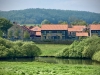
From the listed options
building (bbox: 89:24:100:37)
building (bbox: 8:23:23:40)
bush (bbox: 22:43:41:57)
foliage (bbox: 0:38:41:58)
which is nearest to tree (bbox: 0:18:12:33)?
building (bbox: 8:23:23:40)

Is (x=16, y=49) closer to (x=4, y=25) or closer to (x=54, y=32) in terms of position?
(x=54, y=32)

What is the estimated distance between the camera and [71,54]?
185 feet

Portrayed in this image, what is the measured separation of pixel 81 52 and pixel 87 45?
2008 mm

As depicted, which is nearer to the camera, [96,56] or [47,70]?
[47,70]

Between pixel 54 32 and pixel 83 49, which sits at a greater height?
pixel 54 32

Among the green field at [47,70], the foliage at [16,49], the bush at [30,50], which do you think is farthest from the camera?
the bush at [30,50]

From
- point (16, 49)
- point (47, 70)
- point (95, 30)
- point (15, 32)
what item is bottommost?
point (47, 70)

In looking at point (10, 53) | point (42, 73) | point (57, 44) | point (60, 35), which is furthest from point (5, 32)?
point (42, 73)

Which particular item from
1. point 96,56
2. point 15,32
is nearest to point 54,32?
point 15,32

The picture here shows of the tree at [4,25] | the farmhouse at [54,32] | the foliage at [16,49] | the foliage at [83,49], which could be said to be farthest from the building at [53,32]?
the foliage at [16,49]

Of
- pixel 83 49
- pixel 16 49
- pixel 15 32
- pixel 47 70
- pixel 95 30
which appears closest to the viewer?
pixel 47 70

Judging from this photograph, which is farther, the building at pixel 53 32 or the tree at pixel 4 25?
the tree at pixel 4 25

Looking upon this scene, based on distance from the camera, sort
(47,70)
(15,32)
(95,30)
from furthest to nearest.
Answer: (15,32), (95,30), (47,70)

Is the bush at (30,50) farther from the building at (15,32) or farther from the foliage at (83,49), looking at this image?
the building at (15,32)
